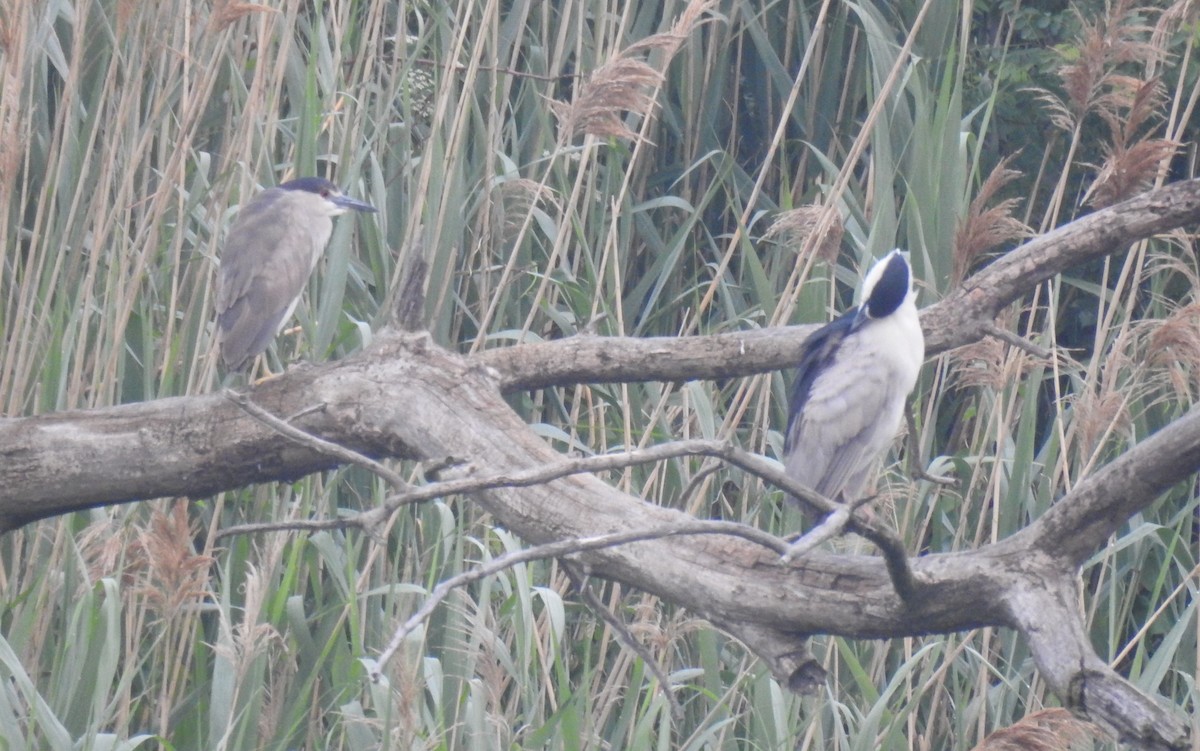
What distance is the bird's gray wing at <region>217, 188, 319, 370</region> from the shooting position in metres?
2.73

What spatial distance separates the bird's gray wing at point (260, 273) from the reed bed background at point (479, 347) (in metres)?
0.09

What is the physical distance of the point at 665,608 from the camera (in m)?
3.22

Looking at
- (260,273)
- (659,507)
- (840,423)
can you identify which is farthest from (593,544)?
(260,273)

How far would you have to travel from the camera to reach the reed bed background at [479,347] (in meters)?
2.58

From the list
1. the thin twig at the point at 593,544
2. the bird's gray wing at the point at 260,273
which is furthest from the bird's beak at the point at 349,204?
the thin twig at the point at 593,544

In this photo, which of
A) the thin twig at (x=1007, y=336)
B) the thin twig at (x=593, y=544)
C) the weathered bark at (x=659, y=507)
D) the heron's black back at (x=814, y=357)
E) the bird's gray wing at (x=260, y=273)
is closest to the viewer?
the thin twig at (x=593, y=544)

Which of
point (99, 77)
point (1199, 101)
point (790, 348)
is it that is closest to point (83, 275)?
point (99, 77)

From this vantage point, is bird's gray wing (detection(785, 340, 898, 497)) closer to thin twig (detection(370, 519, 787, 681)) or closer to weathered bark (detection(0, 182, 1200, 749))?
weathered bark (detection(0, 182, 1200, 749))

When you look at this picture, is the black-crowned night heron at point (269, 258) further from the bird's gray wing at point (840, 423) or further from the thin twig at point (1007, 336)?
the thin twig at point (1007, 336)

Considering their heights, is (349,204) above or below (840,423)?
above

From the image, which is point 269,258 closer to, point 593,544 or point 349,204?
point 349,204

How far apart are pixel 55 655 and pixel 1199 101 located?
3.72 meters

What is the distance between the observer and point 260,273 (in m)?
2.80

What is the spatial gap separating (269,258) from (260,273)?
0.29 feet
